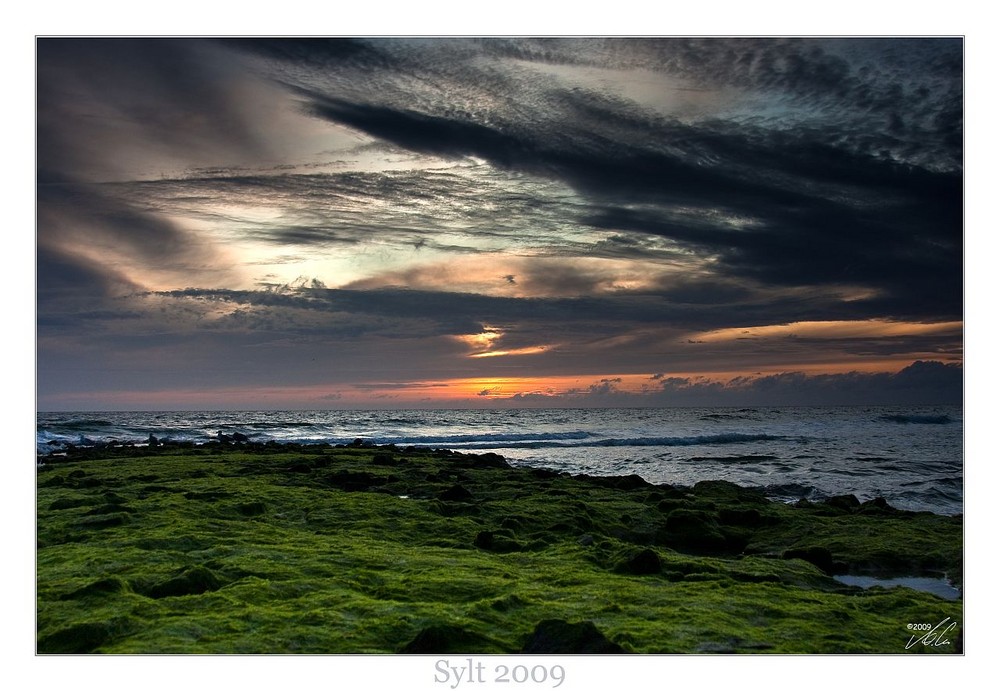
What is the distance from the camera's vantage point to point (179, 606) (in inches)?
297

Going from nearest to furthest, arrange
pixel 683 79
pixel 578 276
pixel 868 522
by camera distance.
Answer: pixel 683 79 → pixel 578 276 → pixel 868 522

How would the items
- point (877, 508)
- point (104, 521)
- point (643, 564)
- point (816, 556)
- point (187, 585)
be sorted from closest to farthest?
point (187, 585) → point (643, 564) → point (104, 521) → point (816, 556) → point (877, 508)

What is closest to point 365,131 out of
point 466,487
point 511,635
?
point 511,635

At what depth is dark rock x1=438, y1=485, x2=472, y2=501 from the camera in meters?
15.6

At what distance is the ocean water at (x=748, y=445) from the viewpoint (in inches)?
837

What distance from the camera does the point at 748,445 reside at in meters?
41.4

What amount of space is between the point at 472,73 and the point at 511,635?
7.64 m

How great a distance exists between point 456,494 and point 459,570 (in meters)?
6.58

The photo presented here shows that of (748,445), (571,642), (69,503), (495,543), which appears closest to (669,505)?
(495,543)

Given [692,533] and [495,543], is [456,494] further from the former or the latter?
[692,533]

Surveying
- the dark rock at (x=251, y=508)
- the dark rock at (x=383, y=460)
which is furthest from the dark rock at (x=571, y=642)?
the dark rock at (x=383, y=460)

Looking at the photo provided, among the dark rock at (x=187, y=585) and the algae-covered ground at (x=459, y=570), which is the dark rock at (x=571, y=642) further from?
the dark rock at (x=187, y=585)

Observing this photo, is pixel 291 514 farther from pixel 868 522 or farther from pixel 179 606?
pixel 868 522
